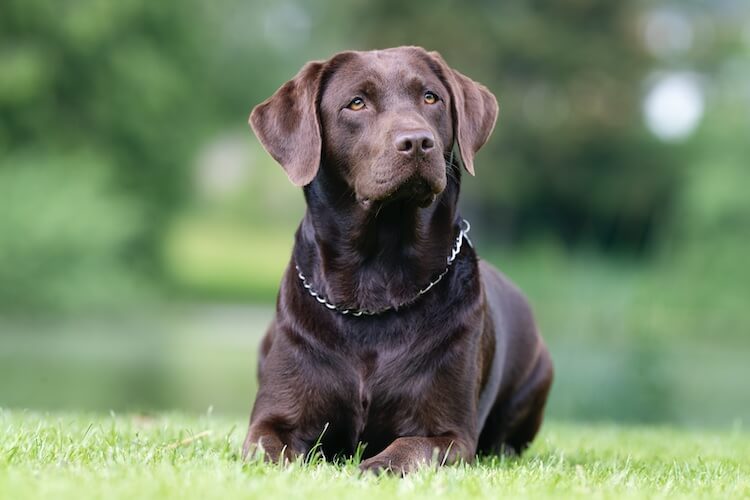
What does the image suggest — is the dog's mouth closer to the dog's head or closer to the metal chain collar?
the dog's head

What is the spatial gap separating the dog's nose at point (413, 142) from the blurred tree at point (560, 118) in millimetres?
24460

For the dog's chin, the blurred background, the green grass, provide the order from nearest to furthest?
the green grass, the dog's chin, the blurred background

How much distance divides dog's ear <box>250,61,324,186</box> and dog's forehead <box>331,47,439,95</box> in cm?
12

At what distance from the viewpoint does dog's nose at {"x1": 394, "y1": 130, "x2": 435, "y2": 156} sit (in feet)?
13.1

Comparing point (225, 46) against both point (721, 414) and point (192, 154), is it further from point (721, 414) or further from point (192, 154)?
point (721, 414)

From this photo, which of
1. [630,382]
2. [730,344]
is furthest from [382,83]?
[730,344]

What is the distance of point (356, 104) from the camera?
4359mm

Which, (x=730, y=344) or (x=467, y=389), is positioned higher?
(x=467, y=389)

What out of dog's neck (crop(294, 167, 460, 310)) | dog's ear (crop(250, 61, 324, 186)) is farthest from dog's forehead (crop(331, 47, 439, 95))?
dog's neck (crop(294, 167, 460, 310))

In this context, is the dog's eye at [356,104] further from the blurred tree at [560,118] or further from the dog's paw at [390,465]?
the blurred tree at [560,118]

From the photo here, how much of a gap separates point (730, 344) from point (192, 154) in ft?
47.0

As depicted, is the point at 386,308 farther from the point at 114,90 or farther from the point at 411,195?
the point at 114,90

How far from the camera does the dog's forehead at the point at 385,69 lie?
4.37 meters

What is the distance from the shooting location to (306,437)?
420cm
